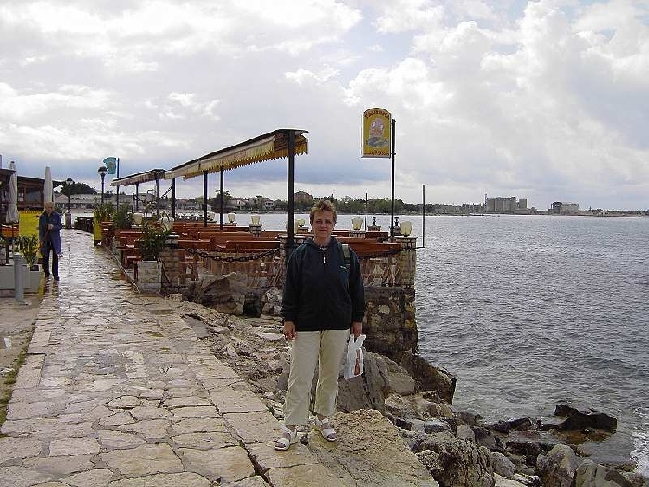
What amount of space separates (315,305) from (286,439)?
3.01 ft

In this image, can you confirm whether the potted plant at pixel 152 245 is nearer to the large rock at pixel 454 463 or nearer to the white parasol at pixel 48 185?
the white parasol at pixel 48 185

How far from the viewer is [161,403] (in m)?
5.46

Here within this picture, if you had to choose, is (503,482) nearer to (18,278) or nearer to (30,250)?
(18,278)

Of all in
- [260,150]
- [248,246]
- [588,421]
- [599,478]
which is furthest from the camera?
[248,246]

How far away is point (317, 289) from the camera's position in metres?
4.46

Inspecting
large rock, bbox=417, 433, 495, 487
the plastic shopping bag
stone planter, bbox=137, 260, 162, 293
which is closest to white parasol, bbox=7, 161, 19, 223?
stone planter, bbox=137, 260, 162, 293

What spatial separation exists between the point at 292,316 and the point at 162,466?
4.08ft

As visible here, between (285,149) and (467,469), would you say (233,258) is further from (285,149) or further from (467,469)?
(467,469)

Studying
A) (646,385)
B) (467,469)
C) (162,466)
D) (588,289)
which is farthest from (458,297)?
(162,466)

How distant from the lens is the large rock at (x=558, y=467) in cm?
883

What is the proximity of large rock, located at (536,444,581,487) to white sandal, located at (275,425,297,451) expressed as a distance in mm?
5614

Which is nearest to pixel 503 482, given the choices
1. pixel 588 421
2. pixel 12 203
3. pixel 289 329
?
pixel 289 329

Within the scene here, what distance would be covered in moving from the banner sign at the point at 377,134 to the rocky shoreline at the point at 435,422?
9.45m

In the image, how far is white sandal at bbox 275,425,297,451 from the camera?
175 inches
